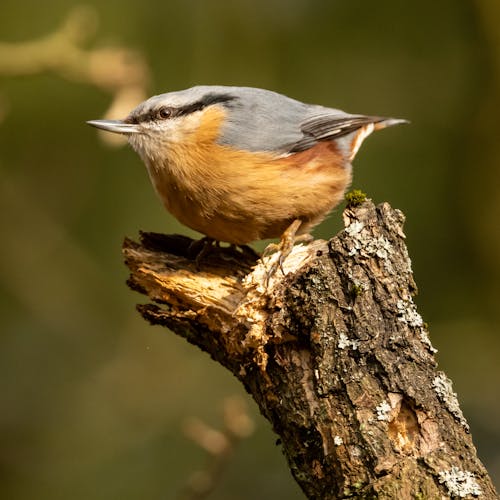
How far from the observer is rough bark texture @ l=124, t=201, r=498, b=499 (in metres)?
2.32

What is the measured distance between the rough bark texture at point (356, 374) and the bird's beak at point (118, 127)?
1.15 meters

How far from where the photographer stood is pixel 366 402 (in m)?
2.37

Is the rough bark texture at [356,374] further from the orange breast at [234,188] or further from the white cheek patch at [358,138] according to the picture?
the white cheek patch at [358,138]

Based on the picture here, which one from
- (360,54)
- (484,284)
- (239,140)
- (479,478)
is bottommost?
(479,478)

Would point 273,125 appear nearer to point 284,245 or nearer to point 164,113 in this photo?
point 164,113

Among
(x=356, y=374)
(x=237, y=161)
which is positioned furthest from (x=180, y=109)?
(x=356, y=374)

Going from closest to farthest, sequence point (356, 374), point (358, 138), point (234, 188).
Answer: point (356, 374) → point (234, 188) → point (358, 138)

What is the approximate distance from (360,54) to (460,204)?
1.41 meters

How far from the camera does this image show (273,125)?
143 inches

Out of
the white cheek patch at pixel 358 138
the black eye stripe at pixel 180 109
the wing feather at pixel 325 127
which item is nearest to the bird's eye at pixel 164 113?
the black eye stripe at pixel 180 109

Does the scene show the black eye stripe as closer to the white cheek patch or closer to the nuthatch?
the nuthatch

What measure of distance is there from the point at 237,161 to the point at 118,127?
0.54 metres

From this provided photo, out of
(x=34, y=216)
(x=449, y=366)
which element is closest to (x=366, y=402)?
(x=449, y=366)

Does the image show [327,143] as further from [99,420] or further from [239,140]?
Answer: [99,420]
